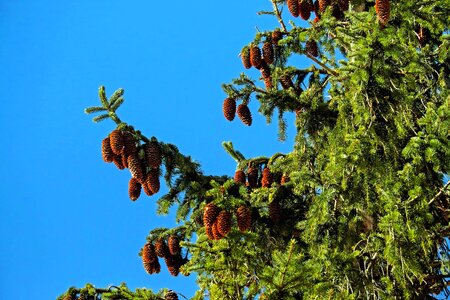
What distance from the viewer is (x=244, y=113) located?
7.13m

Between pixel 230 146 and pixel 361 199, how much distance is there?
196cm

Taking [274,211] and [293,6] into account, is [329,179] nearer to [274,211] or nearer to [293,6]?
[274,211]

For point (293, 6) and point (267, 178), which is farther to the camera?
point (293, 6)

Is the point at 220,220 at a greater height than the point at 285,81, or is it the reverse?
the point at 285,81

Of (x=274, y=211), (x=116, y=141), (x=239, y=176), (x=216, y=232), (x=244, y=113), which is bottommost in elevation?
(x=216, y=232)

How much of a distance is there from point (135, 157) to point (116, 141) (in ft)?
0.86

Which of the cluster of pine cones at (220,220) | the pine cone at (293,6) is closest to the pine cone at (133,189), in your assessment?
the cluster of pine cones at (220,220)

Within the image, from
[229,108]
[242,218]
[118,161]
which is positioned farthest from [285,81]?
[242,218]

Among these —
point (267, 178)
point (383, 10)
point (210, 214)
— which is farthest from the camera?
point (267, 178)

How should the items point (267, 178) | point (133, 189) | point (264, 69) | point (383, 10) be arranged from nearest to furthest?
point (383, 10)
point (133, 189)
point (267, 178)
point (264, 69)

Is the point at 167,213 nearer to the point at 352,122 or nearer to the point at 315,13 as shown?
the point at 352,122

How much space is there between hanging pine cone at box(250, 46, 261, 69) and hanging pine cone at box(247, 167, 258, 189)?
1.24m

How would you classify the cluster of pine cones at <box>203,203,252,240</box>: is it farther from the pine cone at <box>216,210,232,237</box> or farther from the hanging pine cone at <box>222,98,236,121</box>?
the hanging pine cone at <box>222,98,236,121</box>

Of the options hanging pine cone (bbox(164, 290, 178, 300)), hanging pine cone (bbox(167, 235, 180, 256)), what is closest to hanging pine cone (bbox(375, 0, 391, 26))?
hanging pine cone (bbox(167, 235, 180, 256))
